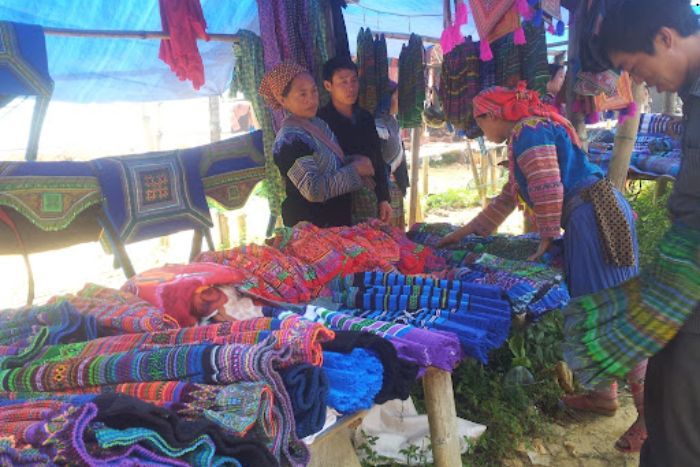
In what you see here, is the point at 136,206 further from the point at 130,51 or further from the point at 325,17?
the point at 130,51

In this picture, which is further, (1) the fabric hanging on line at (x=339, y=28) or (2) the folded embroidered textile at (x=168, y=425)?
(1) the fabric hanging on line at (x=339, y=28)

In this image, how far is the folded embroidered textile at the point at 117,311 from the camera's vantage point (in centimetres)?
159

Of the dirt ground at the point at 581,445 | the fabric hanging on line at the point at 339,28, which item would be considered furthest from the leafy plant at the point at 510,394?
the fabric hanging on line at the point at 339,28

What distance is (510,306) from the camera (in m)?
2.10

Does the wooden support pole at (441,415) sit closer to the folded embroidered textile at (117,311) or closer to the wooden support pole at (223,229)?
the folded embroidered textile at (117,311)

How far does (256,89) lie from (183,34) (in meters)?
0.62

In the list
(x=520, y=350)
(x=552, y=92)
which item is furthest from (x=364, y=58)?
(x=520, y=350)

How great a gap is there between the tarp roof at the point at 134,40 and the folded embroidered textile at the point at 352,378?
13.2 feet

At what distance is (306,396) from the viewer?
1.32 meters

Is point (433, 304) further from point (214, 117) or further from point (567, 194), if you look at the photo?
point (214, 117)

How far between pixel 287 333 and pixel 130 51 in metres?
4.90

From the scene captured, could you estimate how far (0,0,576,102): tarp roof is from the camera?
14.3 ft

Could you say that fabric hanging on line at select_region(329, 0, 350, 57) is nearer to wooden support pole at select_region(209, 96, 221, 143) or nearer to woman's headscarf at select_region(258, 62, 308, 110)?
woman's headscarf at select_region(258, 62, 308, 110)

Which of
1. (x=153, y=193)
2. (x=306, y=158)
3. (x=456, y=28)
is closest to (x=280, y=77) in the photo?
(x=306, y=158)
